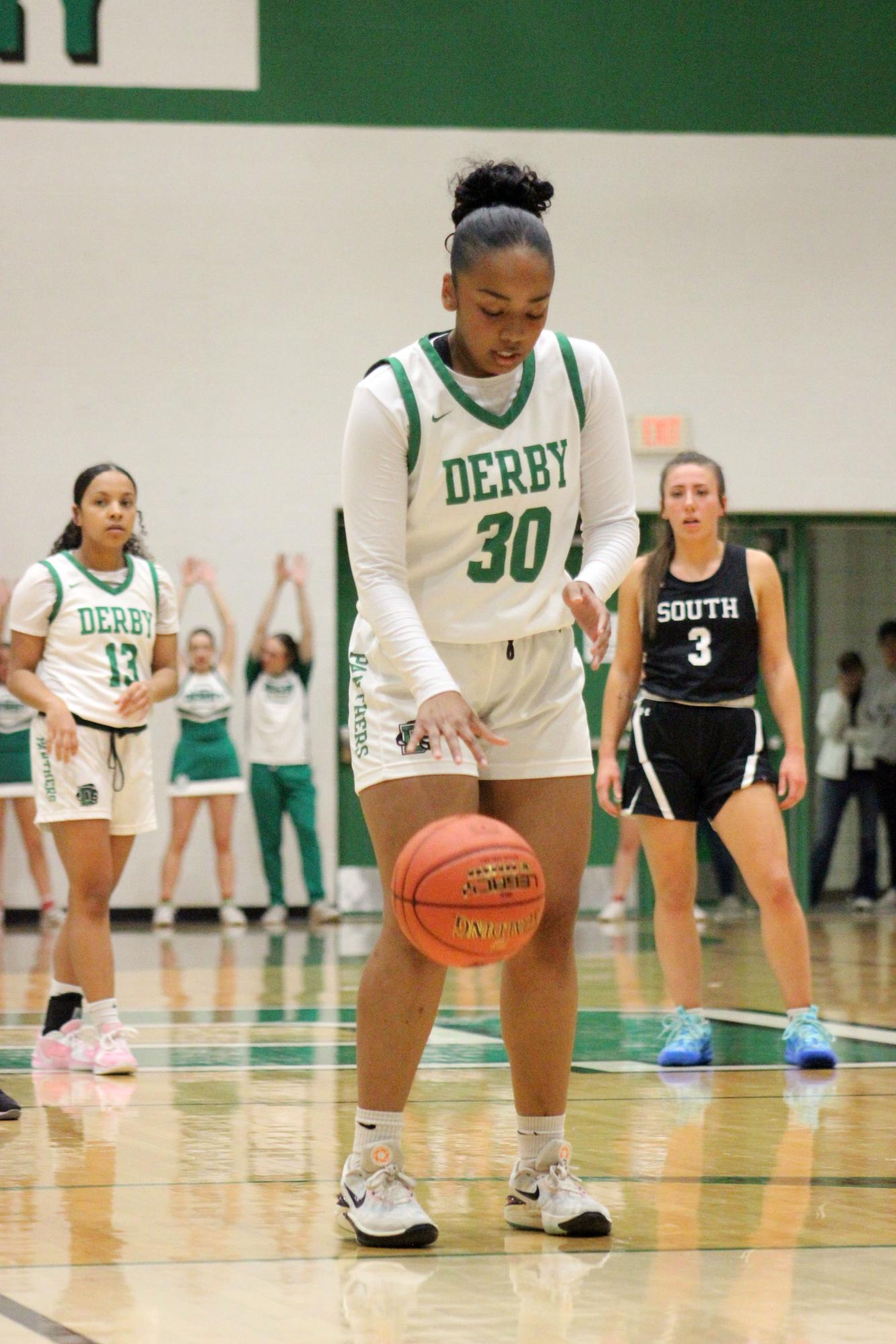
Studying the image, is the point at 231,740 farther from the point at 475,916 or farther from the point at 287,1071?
the point at 475,916

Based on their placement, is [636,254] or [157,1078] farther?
[636,254]

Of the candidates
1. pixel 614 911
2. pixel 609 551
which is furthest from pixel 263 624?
pixel 609 551

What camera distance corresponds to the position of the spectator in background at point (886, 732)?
13562 mm

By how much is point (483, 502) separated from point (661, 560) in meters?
2.64

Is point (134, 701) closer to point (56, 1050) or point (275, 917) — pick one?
point (56, 1050)

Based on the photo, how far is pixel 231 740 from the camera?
12.7 meters

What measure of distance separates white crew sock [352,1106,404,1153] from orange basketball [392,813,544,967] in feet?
1.13

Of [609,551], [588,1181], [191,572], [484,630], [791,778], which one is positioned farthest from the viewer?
[191,572]

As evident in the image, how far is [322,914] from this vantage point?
1249 cm

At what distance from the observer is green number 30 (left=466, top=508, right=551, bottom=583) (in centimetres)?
335

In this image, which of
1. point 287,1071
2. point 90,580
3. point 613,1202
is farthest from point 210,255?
point 613,1202

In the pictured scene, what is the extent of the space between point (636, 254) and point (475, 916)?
36.2ft

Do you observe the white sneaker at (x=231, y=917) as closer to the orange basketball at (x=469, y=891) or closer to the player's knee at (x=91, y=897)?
the player's knee at (x=91, y=897)

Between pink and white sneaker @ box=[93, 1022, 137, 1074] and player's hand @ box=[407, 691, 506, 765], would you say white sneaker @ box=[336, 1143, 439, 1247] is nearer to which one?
player's hand @ box=[407, 691, 506, 765]
